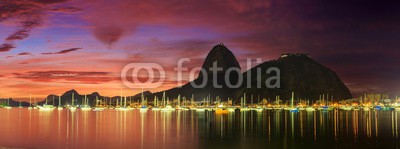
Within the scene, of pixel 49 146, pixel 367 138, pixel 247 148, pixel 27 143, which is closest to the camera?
pixel 247 148

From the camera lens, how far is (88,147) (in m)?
48.4

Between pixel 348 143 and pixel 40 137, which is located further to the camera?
pixel 40 137

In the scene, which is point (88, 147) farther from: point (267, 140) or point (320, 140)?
point (320, 140)

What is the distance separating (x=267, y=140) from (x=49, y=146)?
2625 cm

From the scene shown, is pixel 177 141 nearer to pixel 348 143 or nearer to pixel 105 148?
pixel 105 148

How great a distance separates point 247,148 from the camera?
46.1 metres

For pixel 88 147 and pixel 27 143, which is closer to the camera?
pixel 88 147

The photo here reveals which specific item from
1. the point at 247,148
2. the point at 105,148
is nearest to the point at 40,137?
the point at 105,148

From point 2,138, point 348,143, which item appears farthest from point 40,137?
point 348,143

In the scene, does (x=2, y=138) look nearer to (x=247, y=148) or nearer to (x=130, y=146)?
(x=130, y=146)

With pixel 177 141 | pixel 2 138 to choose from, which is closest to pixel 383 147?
pixel 177 141

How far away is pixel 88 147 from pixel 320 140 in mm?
28536

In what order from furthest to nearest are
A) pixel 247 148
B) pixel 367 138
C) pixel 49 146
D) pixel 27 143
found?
pixel 367 138 → pixel 27 143 → pixel 49 146 → pixel 247 148

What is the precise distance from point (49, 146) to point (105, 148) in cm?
700
